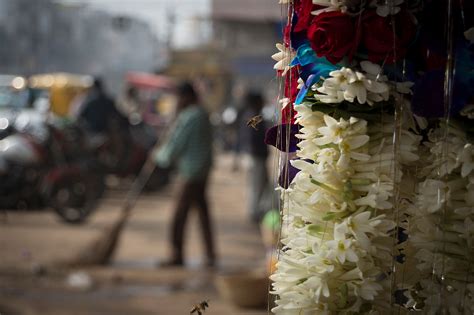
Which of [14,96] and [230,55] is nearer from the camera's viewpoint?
[14,96]

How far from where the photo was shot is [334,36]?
2.60m

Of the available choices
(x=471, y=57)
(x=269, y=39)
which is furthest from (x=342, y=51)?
(x=269, y=39)

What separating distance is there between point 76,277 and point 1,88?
986cm

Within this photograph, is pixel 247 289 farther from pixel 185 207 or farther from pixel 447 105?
pixel 447 105

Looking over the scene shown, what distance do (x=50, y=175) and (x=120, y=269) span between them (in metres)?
4.03

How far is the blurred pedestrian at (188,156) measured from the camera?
9281 millimetres

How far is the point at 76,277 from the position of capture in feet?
28.9

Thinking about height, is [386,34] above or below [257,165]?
above

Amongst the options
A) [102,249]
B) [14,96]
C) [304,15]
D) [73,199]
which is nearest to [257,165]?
[73,199]

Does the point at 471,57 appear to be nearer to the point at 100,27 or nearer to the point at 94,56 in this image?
the point at 100,27

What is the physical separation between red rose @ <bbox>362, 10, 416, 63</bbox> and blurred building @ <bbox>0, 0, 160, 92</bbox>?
16.9 metres

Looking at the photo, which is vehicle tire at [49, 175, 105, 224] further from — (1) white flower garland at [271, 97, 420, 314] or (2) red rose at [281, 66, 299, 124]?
(1) white flower garland at [271, 97, 420, 314]

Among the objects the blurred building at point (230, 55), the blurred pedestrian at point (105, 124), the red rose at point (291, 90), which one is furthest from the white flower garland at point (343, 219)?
the blurred building at point (230, 55)

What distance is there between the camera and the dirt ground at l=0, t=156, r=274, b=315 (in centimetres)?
757
